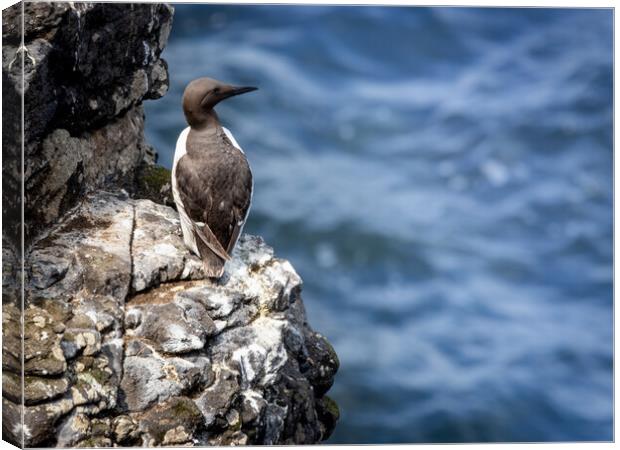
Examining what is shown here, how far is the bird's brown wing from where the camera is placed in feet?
31.7

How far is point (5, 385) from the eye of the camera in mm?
8867

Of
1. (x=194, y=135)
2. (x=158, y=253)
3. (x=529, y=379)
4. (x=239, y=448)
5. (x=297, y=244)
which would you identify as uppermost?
(x=194, y=135)

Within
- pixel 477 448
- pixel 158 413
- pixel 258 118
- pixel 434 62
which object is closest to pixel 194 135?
pixel 158 413

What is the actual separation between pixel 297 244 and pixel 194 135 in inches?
871

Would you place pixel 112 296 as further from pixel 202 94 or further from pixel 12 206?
pixel 202 94

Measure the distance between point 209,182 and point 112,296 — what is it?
4.16 feet

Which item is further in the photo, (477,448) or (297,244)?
(297,244)

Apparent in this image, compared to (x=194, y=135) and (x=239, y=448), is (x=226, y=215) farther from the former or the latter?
(x=239, y=448)

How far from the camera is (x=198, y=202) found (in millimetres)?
9773

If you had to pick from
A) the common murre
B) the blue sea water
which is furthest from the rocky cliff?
the blue sea water

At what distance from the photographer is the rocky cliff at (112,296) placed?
29.0 ft

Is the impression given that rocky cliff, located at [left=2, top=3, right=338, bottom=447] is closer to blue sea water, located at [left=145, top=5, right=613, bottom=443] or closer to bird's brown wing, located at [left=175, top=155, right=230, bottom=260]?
bird's brown wing, located at [left=175, top=155, right=230, bottom=260]

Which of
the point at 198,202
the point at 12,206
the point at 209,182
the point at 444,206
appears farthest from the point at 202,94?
the point at 444,206

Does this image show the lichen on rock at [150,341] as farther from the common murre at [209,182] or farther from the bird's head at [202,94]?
the bird's head at [202,94]
